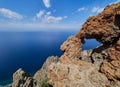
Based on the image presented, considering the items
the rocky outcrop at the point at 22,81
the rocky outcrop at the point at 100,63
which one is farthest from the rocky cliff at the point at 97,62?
the rocky outcrop at the point at 22,81

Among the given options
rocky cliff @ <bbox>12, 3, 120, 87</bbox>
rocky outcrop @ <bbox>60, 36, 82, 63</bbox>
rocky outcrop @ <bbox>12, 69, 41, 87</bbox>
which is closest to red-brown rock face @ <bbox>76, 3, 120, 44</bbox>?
rocky cliff @ <bbox>12, 3, 120, 87</bbox>

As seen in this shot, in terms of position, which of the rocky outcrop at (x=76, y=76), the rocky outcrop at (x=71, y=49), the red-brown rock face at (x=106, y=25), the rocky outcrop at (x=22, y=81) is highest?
the red-brown rock face at (x=106, y=25)

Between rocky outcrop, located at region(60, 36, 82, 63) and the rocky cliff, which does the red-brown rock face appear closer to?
the rocky cliff

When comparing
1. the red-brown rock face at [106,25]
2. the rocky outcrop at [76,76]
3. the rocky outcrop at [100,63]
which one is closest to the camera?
the rocky outcrop at [100,63]

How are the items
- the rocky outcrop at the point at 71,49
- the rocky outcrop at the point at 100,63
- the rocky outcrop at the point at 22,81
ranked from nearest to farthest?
the rocky outcrop at the point at 100,63 → the rocky outcrop at the point at 71,49 → the rocky outcrop at the point at 22,81

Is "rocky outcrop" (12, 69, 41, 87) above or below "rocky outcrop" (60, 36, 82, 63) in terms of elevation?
below

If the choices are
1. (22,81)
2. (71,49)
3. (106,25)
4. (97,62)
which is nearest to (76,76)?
(97,62)

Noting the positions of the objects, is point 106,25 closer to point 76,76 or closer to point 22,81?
point 76,76

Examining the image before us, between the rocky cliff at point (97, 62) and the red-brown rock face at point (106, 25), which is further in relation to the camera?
the red-brown rock face at point (106, 25)

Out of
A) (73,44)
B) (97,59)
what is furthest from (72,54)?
(97,59)

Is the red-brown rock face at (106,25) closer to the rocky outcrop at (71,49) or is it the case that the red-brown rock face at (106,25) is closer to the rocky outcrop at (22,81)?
the rocky outcrop at (71,49)

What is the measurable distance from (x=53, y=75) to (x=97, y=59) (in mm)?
7351

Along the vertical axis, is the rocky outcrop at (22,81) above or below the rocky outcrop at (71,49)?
below

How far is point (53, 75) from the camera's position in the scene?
23812 mm
